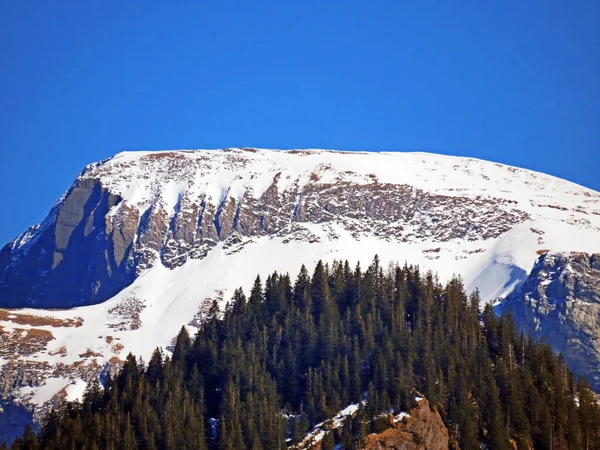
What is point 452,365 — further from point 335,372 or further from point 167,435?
point 167,435

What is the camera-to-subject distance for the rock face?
6688 inches

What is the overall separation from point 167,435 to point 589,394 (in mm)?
61220

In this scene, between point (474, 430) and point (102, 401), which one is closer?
point (474, 430)

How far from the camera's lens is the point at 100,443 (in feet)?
587

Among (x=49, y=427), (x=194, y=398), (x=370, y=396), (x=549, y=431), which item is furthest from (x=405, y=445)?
(x=49, y=427)

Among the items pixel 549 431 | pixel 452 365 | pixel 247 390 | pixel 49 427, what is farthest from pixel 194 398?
pixel 549 431

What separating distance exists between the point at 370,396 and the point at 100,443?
1375 inches

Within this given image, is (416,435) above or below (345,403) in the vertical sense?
below

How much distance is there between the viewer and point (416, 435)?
17188 centimetres

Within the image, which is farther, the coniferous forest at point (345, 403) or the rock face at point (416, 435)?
the coniferous forest at point (345, 403)

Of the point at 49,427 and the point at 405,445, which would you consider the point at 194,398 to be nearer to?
the point at 49,427

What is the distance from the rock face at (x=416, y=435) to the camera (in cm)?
16988

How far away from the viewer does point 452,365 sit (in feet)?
621

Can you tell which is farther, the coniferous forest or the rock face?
the coniferous forest
